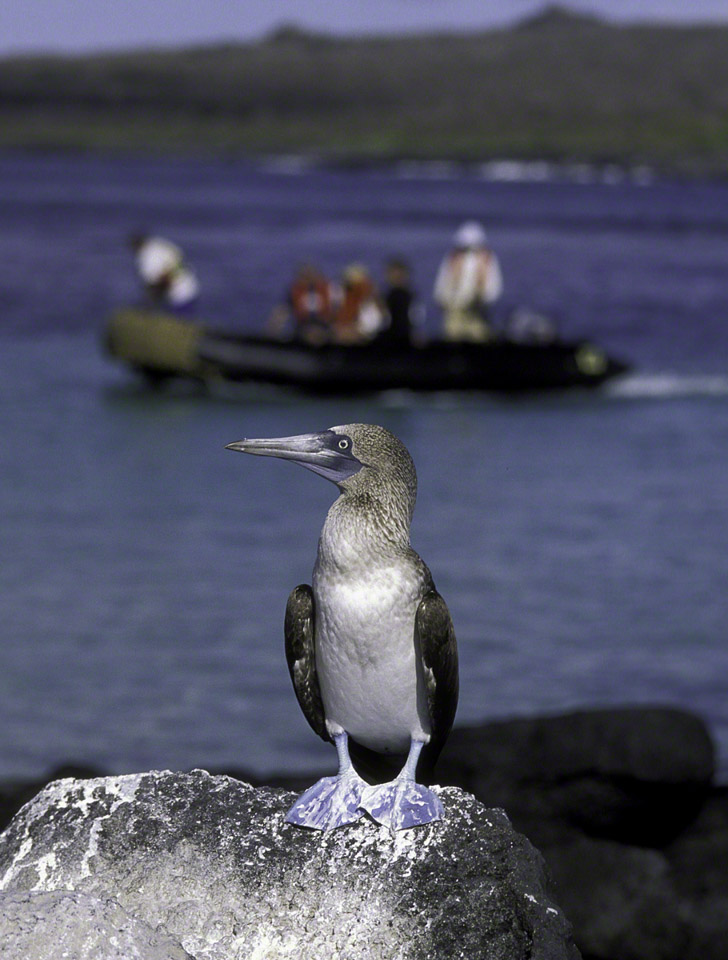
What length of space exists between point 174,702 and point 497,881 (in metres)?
8.68

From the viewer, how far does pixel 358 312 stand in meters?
22.9

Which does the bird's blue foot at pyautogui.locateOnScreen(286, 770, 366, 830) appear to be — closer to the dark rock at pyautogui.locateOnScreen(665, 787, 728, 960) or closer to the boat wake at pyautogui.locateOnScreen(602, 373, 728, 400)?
the dark rock at pyautogui.locateOnScreen(665, 787, 728, 960)

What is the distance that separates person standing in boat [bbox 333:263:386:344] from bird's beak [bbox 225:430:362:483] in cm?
1806

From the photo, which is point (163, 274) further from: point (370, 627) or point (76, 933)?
point (76, 933)

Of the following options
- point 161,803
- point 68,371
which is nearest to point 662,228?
point 68,371

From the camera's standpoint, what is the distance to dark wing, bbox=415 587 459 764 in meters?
4.25

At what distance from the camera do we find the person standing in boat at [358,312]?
22406 mm

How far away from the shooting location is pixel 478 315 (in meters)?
23.5

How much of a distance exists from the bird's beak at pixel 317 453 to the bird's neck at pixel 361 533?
0.24ft

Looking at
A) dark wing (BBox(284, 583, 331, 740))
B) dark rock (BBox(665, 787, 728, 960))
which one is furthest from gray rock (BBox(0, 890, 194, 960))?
dark rock (BBox(665, 787, 728, 960))

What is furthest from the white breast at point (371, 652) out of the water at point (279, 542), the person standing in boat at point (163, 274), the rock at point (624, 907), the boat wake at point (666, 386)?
the boat wake at point (666, 386)

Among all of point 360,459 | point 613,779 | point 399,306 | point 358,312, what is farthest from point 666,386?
point 360,459

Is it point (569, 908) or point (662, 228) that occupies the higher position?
point (569, 908)

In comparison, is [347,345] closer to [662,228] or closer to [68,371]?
[68,371]
